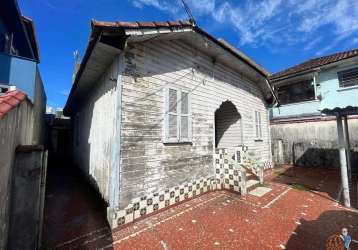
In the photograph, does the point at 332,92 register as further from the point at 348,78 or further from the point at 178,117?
the point at 178,117

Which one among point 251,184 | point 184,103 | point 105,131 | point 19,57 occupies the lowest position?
point 251,184

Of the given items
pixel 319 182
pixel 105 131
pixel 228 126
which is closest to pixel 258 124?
pixel 228 126

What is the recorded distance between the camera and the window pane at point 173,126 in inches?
212

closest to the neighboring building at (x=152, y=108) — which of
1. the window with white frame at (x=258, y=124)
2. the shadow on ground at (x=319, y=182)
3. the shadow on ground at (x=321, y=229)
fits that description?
the shadow on ground at (x=321, y=229)

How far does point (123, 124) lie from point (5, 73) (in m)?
4.55

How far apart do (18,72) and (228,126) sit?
834 centimetres

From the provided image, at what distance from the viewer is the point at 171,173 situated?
5.32 metres

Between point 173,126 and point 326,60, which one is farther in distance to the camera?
point 326,60

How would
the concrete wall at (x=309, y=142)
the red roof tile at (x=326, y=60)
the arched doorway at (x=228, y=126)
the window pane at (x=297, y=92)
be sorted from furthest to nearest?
the window pane at (x=297, y=92) < the concrete wall at (x=309, y=142) < the red roof tile at (x=326, y=60) < the arched doorway at (x=228, y=126)

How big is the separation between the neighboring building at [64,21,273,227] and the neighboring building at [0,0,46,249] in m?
1.64

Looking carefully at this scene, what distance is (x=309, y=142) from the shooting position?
1188 centimetres

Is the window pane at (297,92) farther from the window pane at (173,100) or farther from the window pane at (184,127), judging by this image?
the window pane at (173,100)

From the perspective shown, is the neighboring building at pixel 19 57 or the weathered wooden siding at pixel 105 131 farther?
the neighboring building at pixel 19 57

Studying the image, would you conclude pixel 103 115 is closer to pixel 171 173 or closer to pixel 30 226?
pixel 171 173
